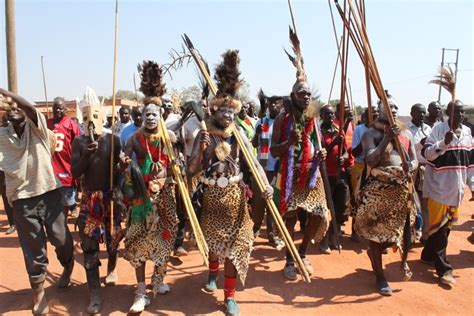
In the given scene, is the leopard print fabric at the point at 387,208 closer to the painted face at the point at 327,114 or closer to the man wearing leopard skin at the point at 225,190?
the man wearing leopard skin at the point at 225,190

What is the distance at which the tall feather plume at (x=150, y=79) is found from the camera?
398 centimetres

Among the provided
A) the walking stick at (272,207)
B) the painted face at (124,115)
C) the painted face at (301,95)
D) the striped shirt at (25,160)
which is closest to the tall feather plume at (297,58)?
the painted face at (301,95)

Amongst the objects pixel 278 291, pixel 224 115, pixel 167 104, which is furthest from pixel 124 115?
pixel 278 291

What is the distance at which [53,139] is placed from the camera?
4023 millimetres

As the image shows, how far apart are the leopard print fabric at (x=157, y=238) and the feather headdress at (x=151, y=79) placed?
1006mm

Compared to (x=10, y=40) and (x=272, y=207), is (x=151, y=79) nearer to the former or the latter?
(x=272, y=207)

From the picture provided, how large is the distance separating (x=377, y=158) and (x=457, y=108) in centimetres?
143

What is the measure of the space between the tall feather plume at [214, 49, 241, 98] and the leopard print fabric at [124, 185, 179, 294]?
1157 millimetres

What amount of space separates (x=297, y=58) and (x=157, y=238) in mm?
2645

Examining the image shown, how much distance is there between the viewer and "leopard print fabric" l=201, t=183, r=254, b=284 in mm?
3775

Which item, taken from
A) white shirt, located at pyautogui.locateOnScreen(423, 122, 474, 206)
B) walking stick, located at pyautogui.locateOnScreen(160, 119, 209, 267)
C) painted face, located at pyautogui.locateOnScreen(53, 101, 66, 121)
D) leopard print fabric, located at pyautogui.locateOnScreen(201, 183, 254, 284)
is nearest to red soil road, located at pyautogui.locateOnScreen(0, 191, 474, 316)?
leopard print fabric, located at pyautogui.locateOnScreen(201, 183, 254, 284)

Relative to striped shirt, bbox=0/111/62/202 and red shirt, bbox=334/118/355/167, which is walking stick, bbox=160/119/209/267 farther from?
red shirt, bbox=334/118/355/167

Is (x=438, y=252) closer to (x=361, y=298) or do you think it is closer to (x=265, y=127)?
(x=361, y=298)

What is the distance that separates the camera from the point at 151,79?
13.1 ft
